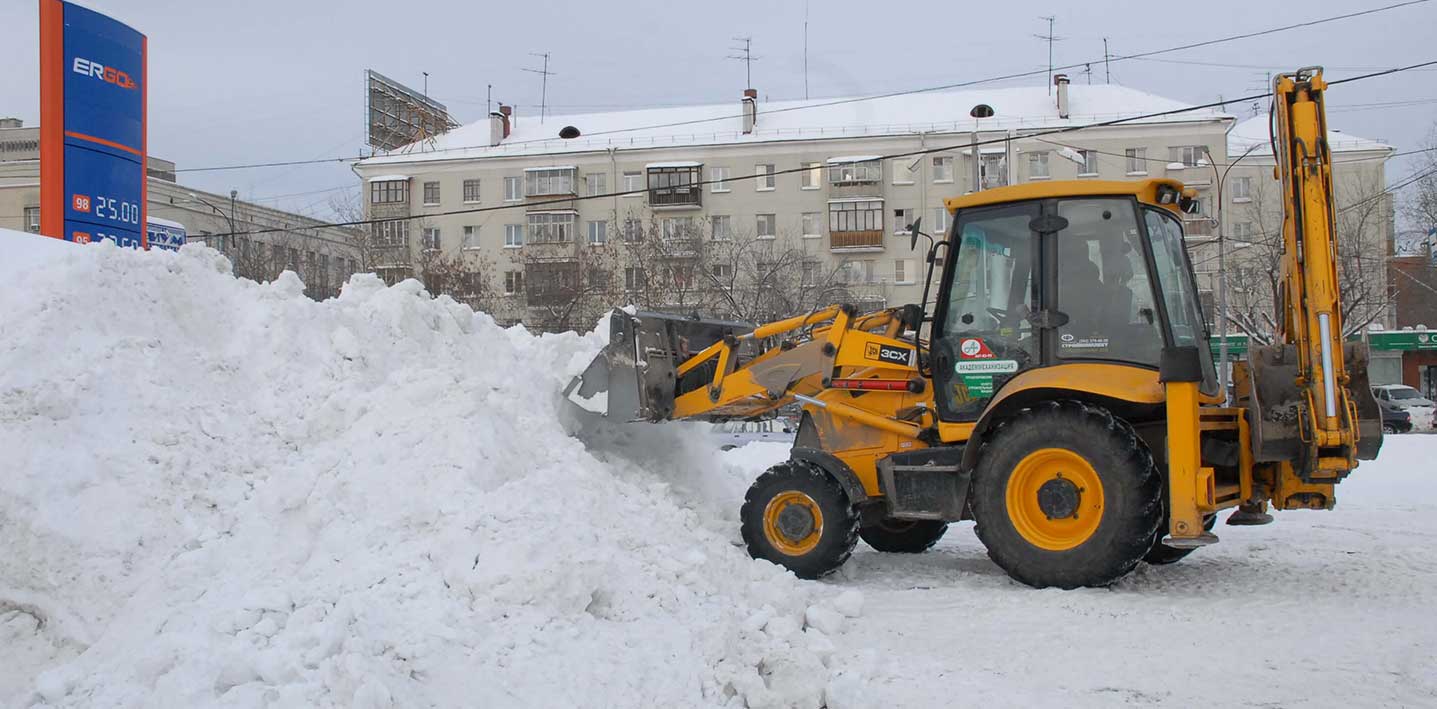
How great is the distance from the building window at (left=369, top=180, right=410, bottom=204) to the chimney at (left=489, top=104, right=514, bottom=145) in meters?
4.38

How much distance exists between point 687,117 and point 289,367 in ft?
148

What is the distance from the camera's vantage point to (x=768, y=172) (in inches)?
1850

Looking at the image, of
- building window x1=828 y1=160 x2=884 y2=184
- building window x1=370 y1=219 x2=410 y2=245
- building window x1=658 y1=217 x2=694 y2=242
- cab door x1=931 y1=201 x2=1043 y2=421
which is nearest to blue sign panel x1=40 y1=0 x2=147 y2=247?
cab door x1=931 y1=201 x2=1043 y2=421

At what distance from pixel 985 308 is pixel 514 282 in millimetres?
32192

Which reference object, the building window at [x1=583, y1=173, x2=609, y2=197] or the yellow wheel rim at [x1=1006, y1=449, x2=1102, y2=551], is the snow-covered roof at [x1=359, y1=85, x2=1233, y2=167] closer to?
the building window at [x1=583, y1=173, x2=609, y2=197]

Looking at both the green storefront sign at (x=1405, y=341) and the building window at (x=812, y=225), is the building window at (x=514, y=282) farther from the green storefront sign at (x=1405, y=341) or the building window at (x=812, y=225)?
the green storefront sign at (x=1405, y=341)

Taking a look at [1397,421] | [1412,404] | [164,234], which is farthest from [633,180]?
[164,234]

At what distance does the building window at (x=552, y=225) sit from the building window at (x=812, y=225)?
10.0 m

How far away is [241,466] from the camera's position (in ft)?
19.0

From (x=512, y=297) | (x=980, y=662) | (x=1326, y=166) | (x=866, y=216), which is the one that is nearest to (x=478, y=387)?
(x=980, y=662)

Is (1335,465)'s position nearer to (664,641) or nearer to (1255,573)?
(1255,573)

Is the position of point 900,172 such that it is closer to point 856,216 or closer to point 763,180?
point 856,216

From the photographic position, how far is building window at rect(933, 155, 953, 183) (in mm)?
45219

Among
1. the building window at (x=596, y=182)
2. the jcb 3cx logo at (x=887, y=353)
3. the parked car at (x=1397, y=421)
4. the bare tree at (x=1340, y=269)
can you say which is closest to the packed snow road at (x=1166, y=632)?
the jcb 3cx logo at (x=887, y=353)
